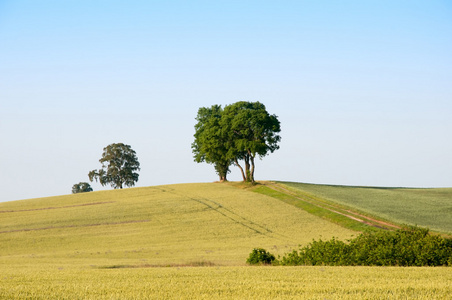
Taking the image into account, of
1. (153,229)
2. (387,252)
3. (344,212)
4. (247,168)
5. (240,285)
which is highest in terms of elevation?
(247,168)

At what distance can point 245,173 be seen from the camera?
3275 inches

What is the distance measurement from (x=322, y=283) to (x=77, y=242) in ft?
111

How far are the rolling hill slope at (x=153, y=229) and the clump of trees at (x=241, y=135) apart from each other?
906cm

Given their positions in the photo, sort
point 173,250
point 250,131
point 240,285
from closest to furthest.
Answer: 1. point 240,285
2. point 173,250
3. point 250,131

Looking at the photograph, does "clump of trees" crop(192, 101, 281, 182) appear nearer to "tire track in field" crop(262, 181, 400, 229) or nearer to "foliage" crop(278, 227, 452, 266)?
"tire track in field" crop(262, 181, 400, 229)

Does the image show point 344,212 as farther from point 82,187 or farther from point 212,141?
point 82,187

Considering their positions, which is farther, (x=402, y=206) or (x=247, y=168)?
(x=247, y=168)

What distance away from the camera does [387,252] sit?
22.7 m

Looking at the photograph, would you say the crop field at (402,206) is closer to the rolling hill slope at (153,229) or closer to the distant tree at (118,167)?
the rolling hill slope at (153,229)

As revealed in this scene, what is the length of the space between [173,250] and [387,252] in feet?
65.1

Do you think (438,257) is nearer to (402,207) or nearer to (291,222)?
(291,222)

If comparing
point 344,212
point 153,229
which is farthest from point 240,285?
point 344,212

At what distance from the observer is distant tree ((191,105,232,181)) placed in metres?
79.6

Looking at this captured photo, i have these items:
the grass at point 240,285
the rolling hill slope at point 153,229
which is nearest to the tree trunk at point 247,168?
the rolling hill slope at point 153,229
